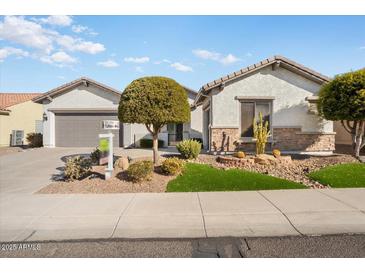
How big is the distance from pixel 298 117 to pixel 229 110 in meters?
3.49

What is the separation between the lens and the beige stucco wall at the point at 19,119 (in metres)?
21.6

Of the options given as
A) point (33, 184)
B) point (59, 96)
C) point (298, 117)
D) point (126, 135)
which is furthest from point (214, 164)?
point (59, 96)

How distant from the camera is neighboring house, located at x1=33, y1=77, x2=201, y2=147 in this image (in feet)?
63.8

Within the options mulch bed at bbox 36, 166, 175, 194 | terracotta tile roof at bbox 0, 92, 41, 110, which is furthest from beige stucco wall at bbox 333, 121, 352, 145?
terracotta tile roof at bbox 0, 92, 41, 110

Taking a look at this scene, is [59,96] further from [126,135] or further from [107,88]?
[126,135]

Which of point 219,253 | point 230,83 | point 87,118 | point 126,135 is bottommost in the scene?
point 219,253

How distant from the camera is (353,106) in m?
10.5

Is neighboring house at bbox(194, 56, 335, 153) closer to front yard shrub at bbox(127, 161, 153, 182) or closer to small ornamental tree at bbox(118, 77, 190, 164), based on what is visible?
small ornamental tree at bbox(118, 77, 190, 164)

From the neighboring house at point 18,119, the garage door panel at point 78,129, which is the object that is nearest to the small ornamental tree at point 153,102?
the garage door panel at point 78,129

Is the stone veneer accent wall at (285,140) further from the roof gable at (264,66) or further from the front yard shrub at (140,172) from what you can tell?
the front yard shrub at (140,172)

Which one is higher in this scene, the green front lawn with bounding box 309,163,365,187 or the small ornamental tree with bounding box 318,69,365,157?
the small ornamental tree with bounding box 318,69,365,157

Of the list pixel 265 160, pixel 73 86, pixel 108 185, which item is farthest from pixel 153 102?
pixel 73 86

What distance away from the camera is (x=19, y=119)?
2314cm

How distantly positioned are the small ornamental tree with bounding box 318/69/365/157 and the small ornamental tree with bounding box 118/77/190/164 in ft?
20.5
